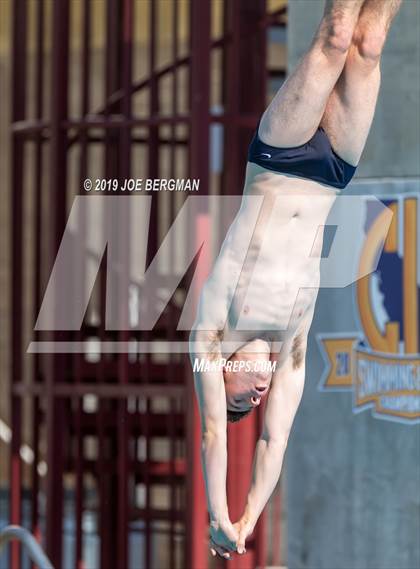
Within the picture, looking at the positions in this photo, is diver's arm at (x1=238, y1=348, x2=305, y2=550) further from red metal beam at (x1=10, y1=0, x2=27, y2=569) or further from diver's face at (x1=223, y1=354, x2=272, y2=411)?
red metal beam at (x1=10, y1=0, x2=27, y2=569)

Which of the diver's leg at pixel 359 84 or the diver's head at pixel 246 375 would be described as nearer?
the diver's leg at pixel 359 84

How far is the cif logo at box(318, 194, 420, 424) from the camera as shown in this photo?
19.5 ft

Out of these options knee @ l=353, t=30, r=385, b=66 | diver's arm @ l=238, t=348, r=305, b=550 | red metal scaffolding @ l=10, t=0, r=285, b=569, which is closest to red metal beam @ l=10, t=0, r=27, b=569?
red metal scaffolding @ l=10, t=0, r=285, b=569

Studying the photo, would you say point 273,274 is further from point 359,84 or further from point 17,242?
point 17,242

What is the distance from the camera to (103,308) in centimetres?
768

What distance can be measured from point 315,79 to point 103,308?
12.0ft

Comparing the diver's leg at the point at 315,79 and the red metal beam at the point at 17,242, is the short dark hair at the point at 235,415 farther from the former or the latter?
the red metal beam at the point at 17,242

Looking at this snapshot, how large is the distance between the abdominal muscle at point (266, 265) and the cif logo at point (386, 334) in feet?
4.09

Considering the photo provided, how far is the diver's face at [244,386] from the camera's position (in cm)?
458

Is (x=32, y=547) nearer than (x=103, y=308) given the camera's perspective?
Yes

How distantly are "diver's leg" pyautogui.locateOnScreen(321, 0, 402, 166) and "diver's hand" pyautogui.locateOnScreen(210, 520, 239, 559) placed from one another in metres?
1.22
